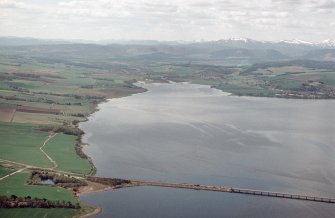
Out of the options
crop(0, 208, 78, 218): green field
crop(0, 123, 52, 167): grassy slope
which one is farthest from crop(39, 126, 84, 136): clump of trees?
crop(0, 208, 78, 218): green field

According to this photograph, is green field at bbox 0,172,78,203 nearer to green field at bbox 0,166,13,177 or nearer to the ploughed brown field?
green field at bbox 0,166,13,177

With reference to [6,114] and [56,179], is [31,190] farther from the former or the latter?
[6,114]

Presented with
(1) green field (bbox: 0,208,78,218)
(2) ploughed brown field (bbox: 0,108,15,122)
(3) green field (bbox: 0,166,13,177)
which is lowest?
(1) green field (bbox: 0,208,78,218)

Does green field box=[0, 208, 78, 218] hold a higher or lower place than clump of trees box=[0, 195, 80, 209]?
lower

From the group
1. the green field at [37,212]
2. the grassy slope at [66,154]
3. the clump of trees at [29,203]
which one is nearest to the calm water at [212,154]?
the grassy slope at [66,154]

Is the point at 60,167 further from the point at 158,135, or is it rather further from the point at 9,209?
the point at 158,135

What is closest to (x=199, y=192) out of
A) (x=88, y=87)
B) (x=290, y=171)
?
(x=290, y=171)

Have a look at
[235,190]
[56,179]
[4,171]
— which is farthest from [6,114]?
[235,190]
